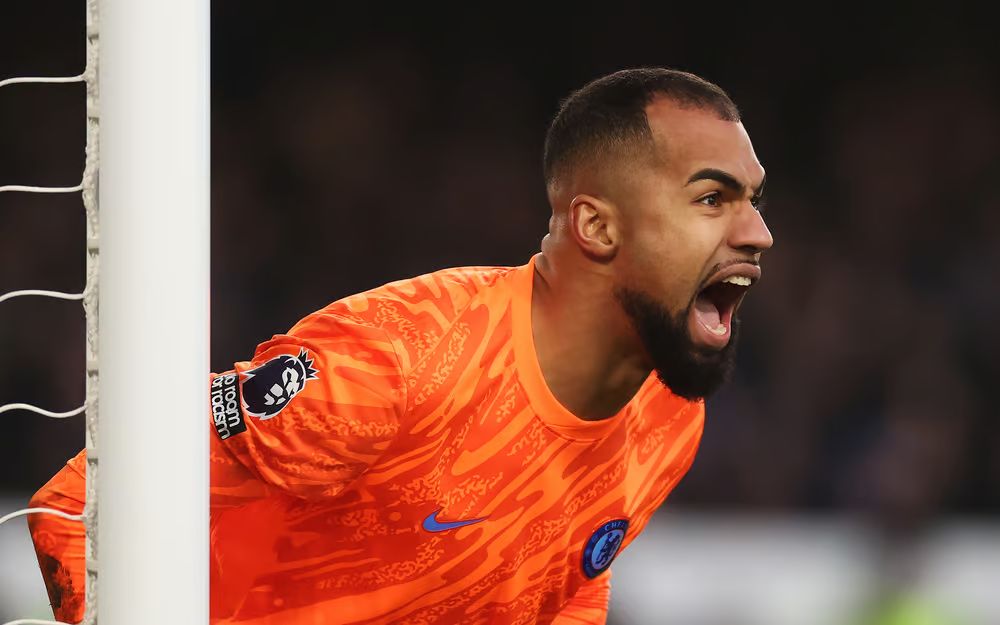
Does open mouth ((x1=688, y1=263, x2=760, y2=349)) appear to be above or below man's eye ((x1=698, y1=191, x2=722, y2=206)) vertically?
below

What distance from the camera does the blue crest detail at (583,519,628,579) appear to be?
288cm

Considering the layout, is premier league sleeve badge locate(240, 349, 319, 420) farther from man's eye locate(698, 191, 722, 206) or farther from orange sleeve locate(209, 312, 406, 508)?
man's eye locate(698, 191, 722, 206)

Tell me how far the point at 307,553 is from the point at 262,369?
0.46 meters

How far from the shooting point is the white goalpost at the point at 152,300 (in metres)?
1.86

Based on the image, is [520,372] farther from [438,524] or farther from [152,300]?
[152,300]

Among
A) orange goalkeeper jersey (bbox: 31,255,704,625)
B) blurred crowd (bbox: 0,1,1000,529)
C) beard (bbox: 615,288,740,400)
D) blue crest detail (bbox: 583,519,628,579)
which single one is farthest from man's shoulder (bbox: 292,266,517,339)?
blurred crowd (bbox: 0,1,1000,529)

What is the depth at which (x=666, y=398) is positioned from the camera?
10.2 feet

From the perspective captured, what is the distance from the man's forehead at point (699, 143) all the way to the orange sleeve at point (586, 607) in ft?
3.51

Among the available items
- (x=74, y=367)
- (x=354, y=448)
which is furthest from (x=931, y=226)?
(x=354, y=448)

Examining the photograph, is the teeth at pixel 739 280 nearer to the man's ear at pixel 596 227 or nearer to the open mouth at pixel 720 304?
the open mouth at pixel 720 304

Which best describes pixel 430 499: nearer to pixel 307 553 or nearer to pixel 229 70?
pixel 307 553

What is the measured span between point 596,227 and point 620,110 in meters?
0.23

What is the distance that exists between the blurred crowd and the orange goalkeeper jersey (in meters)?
3.86

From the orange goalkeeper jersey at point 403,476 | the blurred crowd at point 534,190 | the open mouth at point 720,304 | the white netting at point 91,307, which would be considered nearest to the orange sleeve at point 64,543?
the orange goalkeeper jersey at point 403,476
